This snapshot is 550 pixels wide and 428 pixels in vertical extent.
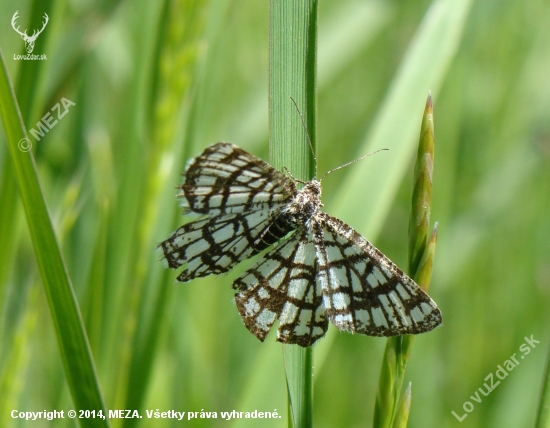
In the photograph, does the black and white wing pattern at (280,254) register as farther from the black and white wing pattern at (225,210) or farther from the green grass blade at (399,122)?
the green grass blade at (399,122)

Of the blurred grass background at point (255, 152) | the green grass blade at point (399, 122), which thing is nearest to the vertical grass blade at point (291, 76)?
the blurred grass background at point (255, 152)

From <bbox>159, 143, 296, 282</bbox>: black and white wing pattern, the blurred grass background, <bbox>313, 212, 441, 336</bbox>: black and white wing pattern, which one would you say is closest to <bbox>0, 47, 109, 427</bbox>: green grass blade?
the blurred grass background

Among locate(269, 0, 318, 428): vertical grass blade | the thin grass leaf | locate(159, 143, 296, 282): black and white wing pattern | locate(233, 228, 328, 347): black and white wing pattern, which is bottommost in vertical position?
the thin grass leaf

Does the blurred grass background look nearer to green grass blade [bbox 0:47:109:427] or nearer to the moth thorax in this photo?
the moth thorax

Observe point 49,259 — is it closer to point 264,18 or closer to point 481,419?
point 481,419

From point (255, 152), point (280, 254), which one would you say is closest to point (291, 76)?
point (280, 254)

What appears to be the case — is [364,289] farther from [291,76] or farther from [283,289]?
[291,76]
